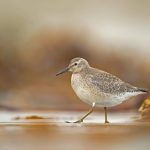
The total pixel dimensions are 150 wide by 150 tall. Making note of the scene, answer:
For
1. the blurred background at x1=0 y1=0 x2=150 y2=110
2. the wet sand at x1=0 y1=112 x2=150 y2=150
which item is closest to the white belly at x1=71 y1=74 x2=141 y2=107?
the wet sand at x1=0 y1=112 x2=150 y2=150

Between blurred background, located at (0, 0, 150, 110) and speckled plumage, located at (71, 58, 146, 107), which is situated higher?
blurred background, located at (0, 0, 150, 110)

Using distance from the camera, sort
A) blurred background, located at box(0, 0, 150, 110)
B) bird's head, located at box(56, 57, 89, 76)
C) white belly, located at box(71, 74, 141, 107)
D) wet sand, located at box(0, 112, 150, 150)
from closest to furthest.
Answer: wet sand, located at box(0, 112, 150, 150)
white belly, located at box(71, 74, 141, 107)
bird's head, located at box(56, 57, 89, 76)
blurred background, located at box(0, 0, 150, 110)

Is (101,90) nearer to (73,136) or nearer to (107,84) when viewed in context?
(107,84)

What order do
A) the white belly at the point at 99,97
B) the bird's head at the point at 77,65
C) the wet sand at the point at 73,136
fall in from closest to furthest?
the wet sand at the point at 73,136 → the white belly at the point at 99,97 → the bird's head at the point at 77,65

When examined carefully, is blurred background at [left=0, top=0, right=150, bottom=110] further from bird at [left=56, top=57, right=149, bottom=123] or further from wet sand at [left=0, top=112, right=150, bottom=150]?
wet sand at [left=0, top=112, right=150, bottom=150]

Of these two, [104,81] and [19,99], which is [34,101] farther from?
[104,81]

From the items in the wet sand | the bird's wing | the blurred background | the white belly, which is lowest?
the wet sand

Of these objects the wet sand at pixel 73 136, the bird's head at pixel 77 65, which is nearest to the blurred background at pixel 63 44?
the bird's head at pixel 77 65

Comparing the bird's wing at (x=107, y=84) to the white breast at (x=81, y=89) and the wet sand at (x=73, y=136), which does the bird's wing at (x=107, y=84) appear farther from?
the wet sand at (x=73, y=136)
